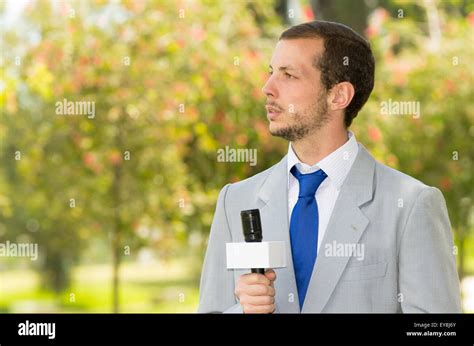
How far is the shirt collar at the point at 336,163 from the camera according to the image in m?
2.00

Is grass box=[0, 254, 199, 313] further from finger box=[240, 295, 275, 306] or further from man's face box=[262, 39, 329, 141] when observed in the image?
finger box=[240, 295, 275, 306]

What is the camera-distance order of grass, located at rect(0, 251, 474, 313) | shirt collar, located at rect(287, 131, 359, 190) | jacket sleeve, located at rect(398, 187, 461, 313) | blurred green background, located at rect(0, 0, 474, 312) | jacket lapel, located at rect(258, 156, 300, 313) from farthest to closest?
1. grass, located at rect(0, 251, 474, 313)
2. blurred green background, located at rect(0, 0, 474, 312)
3. shirt collar, located at rect(287, 131, 359, 190)
4. jacket lapel, located at rect(258, 156, 300, 313)
5. jacket sleeve, located at rect(398, 187, 461, 313)

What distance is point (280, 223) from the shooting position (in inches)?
77.5

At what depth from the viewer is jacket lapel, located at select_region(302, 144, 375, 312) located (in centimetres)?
187

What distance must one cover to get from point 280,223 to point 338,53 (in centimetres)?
45

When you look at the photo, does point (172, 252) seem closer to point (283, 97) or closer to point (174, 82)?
point (174, 82)

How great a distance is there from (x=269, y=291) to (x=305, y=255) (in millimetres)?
Result: 347

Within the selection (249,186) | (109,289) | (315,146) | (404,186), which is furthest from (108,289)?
(404,186)

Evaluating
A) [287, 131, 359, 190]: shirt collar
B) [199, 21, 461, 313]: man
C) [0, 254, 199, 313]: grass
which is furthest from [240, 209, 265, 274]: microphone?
[0, 254, 199, 313]: grass

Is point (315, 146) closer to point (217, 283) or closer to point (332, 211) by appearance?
point (332, 211)

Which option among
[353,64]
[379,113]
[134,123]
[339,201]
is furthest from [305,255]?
[379,113]

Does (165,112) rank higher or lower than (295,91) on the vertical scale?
higher

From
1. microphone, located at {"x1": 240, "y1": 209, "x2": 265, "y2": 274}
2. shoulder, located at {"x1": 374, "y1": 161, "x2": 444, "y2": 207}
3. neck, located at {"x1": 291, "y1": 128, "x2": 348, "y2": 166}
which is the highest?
neck, located at {"x1": 291, "y1": 128, "x2": 348, "y2": 166}

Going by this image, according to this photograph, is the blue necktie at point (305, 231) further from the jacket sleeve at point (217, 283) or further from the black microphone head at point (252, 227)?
the black microphone head at point (252, 227)
